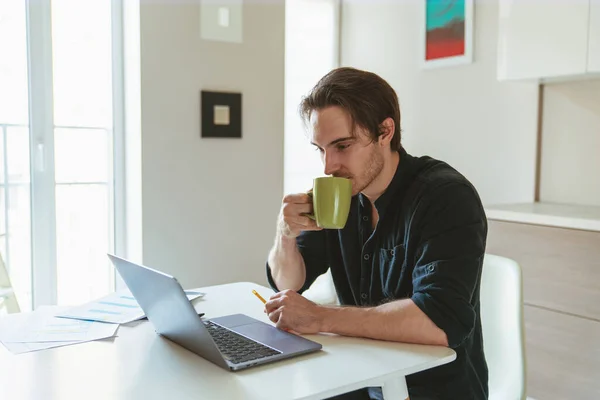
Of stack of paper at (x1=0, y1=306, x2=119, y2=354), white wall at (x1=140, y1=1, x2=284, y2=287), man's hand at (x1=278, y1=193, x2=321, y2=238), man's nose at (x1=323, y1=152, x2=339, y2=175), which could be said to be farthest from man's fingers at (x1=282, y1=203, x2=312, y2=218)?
white wall at (x1=140, y1=1, x2=284, y2=287)

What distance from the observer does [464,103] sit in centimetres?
335

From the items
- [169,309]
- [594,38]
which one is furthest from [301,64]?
[169,309]

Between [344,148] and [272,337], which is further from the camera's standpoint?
A: [344,148]

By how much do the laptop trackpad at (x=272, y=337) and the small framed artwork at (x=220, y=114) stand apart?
6.74ft

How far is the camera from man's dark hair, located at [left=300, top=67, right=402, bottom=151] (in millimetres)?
1431

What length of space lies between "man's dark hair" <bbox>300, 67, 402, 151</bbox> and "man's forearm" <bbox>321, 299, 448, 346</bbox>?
0.46m

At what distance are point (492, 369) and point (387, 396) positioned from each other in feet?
2.08

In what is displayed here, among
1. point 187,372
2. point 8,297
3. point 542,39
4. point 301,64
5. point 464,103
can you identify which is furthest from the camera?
point 301,64

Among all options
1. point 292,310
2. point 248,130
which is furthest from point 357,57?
point 292,310

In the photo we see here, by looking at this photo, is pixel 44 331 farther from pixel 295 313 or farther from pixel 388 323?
pixel 388 323

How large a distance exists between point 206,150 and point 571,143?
1.84 metres

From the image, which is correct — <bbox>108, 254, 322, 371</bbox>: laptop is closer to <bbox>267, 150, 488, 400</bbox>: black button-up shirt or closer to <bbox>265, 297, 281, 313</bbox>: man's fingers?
<bbox>265, 297, 281, 313</bbox>: man's fingers

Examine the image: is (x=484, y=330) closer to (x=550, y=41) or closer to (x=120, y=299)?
(x=120, y=299)

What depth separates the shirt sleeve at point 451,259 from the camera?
1152 mm
